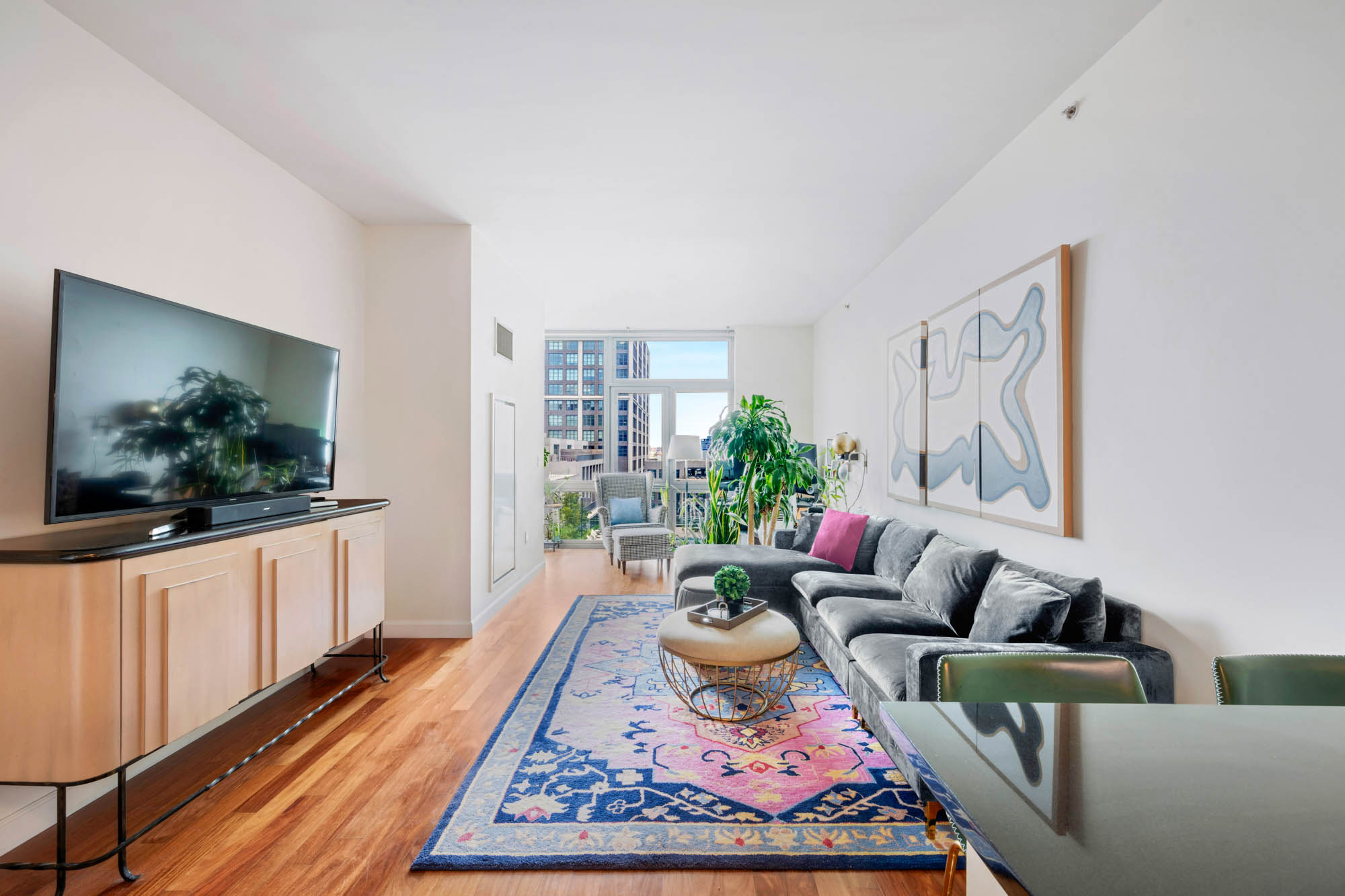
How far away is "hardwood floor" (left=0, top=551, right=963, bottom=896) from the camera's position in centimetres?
175

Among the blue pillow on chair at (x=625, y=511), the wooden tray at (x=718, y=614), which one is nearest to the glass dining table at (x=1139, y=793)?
the wooden tray at (x=718, y=614)

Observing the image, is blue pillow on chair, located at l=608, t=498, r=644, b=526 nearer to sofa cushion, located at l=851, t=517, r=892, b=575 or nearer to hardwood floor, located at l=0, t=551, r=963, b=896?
sofa cushion, located at l=851, t=517, r=892, b=575

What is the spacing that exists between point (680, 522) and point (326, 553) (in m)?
5.25

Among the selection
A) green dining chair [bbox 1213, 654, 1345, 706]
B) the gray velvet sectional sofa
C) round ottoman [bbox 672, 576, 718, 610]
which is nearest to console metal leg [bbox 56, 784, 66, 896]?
the gray velvet sectional sofa

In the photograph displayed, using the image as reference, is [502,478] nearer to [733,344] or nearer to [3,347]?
[3,347]

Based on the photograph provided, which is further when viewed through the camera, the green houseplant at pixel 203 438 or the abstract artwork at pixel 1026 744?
the green houseplant at pixel 203 438

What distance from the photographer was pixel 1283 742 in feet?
3.04

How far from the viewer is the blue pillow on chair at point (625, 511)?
677cm

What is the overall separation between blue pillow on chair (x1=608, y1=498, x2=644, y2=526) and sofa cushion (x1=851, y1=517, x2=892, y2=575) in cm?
308

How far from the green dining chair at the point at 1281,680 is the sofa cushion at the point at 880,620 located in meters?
1.58

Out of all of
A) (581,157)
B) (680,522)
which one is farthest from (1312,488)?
(680,522)

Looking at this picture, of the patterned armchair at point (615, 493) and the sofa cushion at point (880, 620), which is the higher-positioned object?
the patterned armchair at point (615, 493)

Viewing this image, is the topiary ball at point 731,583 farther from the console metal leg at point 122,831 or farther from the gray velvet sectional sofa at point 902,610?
the console metal leg at point 122,831

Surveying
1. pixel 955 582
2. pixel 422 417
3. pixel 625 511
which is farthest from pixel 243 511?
pixel 625 511
